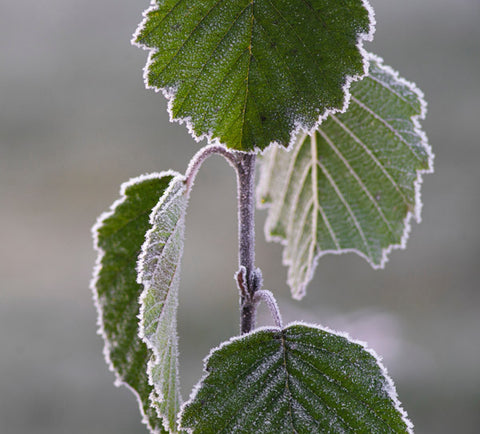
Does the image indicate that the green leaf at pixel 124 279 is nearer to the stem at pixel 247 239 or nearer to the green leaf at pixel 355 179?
the stem at pixel 247 239

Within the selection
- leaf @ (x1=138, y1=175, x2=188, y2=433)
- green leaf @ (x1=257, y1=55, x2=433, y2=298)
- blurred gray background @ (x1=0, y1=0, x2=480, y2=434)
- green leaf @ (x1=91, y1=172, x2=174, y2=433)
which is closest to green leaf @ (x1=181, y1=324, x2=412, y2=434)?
leaf @ (x1=138, y1=175, x2=188, y2=433)

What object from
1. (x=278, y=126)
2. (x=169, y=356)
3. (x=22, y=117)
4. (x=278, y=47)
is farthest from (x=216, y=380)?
(x=22, y=117)

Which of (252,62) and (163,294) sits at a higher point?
(252,62)

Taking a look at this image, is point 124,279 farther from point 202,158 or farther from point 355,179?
point 355,179

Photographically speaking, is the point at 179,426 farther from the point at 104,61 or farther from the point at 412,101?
the point at 104,61

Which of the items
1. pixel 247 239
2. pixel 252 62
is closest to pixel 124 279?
pixel 247 239

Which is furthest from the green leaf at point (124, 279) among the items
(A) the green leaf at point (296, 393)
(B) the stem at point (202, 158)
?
(A) the green leaf at point (296, 393)

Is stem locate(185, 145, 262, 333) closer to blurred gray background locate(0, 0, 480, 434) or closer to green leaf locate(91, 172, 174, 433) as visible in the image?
green leaf locate(91, 172, 174, 433)
